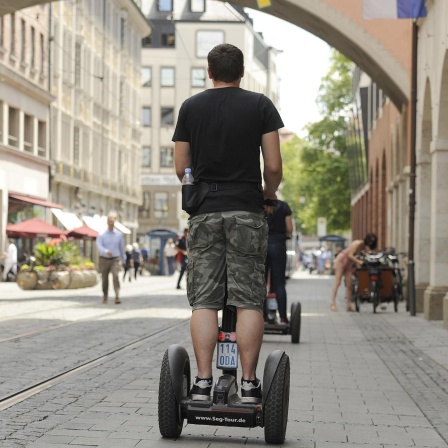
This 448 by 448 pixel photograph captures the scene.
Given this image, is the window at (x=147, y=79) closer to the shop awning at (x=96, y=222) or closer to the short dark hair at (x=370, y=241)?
the shop awning at (x=96, y=222)

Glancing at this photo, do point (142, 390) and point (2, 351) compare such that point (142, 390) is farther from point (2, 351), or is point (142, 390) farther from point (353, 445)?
point (2, 351)

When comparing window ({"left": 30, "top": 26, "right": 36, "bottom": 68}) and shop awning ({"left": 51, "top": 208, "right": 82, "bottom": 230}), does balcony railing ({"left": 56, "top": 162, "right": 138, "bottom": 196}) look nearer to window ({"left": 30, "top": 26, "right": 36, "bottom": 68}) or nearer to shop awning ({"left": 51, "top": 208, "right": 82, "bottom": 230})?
shop awning ({"left": 51, "top": 208, "right": 82, "bottom": 230})

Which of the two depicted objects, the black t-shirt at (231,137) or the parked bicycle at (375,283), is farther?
the parked bicycle at (375,283)

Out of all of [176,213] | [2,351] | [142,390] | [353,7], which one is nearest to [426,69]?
[353,7]

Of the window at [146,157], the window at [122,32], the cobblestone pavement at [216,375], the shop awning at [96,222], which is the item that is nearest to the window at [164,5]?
the window at [146,157]

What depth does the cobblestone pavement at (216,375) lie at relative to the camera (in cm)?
654

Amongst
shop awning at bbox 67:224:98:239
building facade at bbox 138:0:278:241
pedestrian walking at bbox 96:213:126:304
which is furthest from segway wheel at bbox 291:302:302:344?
building facade at bbox 138:0:278:241

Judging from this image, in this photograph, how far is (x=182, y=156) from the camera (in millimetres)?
6336

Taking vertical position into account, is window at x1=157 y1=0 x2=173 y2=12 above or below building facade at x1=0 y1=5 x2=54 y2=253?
above

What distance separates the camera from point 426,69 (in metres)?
21.1

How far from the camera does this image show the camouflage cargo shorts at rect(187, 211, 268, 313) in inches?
240

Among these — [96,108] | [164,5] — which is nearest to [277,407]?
[96,108]

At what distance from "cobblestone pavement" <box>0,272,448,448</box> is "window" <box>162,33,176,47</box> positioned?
79114 millimetres

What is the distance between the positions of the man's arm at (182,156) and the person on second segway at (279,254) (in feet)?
22.9
